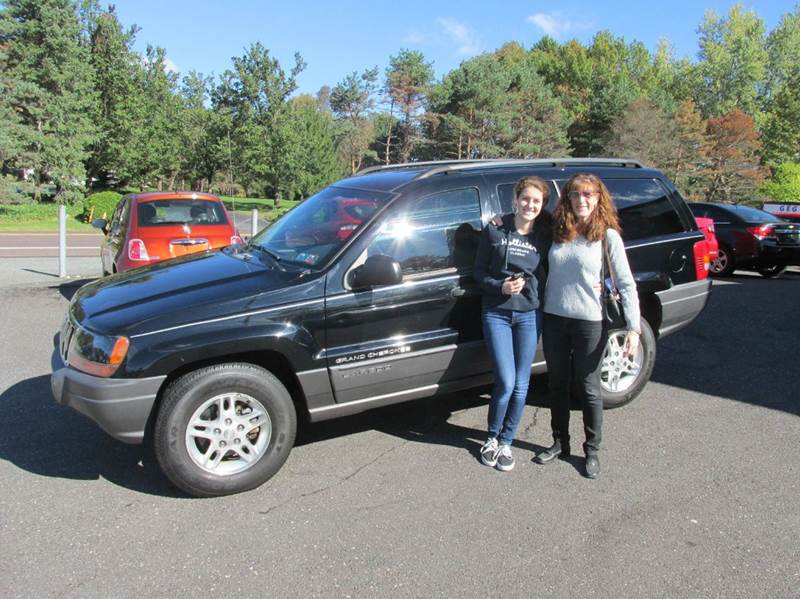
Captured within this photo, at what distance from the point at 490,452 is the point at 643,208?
2.40 meters

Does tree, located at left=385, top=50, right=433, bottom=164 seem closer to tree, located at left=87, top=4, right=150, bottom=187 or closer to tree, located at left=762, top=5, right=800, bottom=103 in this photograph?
tree, located at left=87, top=4, right=150, bottom=187

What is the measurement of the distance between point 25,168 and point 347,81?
3822 cm

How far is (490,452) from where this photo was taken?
3949 mm

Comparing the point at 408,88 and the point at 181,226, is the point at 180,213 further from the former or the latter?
the point at 408,88

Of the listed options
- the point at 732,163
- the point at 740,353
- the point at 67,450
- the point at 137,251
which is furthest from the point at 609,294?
the point at 732,163

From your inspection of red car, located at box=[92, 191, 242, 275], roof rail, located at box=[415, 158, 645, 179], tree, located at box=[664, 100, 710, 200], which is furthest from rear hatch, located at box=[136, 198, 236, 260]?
tree, located at box=[664, 100, 710, 200]

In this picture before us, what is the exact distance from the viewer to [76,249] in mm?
16641

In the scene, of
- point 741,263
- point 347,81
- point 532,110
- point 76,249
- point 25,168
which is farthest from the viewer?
point 347,81

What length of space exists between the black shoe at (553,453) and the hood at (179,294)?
1873 millimetres

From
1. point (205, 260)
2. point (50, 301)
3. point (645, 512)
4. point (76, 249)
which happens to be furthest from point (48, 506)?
point (76, 249)

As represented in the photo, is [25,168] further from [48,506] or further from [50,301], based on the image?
[48,506]

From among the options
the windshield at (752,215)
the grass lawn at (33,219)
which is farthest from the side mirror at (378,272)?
the grass lawn at (33,219)

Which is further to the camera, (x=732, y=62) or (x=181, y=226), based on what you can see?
(x=732, y=62)

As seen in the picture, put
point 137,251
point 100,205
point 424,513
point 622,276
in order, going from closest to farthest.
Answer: point 424,513
point 622,276
point 137,251
point 100,205
